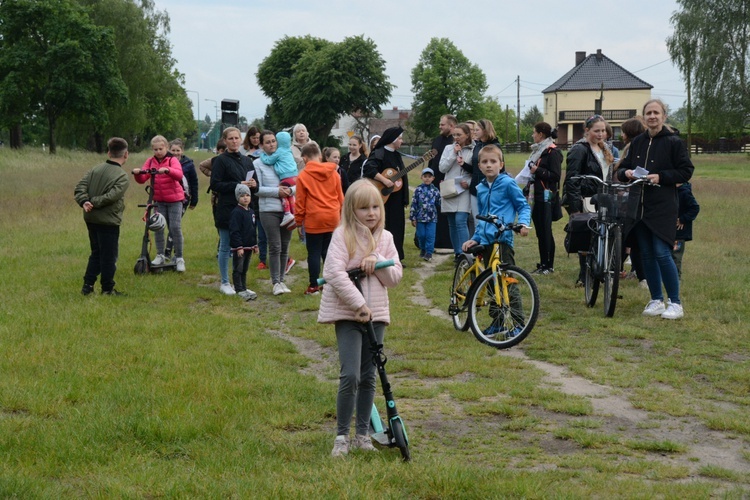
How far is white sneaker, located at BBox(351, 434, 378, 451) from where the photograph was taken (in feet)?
17.2

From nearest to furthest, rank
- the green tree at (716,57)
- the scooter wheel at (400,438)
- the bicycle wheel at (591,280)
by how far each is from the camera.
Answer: the scooter wheel at (400,438)
the bicycle wheel at (591,280)
the green tree at (716,57)

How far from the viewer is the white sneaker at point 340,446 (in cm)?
509

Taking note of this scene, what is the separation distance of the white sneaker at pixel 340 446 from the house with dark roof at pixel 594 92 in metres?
104

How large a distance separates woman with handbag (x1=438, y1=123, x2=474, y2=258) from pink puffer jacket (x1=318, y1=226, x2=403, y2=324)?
7.02m

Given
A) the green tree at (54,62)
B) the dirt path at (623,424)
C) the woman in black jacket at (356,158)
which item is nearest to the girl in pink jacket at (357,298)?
the dirt path at (623,424)

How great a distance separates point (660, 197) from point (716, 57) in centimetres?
4547

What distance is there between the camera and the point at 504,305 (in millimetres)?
8188

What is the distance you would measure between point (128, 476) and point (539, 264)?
29.7 ft

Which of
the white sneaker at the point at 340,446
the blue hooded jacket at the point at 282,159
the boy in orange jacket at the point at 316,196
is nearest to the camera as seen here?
the white sneaker at the point at 340,446

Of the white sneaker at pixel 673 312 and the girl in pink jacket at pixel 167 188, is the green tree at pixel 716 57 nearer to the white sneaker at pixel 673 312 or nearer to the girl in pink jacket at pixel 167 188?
the girl in pink jacket at pixel 167 188

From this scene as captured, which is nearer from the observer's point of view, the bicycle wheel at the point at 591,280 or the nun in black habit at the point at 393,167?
the bicycle wheel at the point at 591,280

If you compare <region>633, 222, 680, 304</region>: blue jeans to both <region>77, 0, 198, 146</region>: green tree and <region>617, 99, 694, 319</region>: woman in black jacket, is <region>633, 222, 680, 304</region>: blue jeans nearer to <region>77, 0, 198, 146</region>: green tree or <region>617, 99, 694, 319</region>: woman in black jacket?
<region>617, 99, 694, 319</region>: woman in black jacket

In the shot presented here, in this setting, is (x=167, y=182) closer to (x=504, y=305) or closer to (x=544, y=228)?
(x=544, y=228)

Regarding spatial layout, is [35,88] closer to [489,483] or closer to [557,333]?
[557,333]
